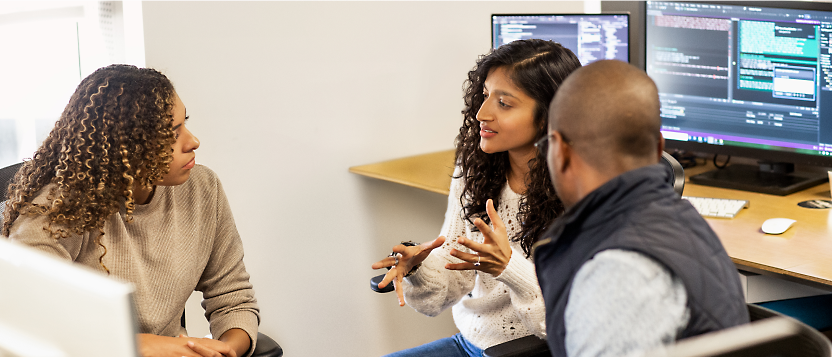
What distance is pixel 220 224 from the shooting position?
150 centimetres

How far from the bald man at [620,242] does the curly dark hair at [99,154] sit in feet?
2.43

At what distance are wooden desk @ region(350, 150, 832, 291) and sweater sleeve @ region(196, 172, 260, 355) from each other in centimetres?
67

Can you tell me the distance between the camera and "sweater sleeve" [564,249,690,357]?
71 centimetres

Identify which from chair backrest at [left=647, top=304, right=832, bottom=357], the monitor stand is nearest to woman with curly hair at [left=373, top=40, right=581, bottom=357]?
chair backrest at [left=647, top=304, right=832, bottom=357]

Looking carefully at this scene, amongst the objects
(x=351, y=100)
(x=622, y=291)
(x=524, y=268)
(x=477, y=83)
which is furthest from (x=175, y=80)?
(x=622, y=291)

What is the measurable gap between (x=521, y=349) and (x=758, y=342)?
1.91 ft

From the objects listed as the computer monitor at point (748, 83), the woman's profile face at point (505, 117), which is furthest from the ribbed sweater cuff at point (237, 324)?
the computer monitor at point (748, 83)

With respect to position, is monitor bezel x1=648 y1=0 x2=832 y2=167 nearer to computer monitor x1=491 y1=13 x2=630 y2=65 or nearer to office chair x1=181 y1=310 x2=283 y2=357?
computer monitor x1=491 y1=13 x2=630 y2=65

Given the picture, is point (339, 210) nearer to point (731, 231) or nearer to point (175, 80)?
point (175, 80)

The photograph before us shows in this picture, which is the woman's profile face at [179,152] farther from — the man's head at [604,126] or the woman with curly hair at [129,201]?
the man's head at [604,126]

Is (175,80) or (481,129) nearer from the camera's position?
(481,129)

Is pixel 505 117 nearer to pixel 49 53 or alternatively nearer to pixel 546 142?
→ pixel 546 142

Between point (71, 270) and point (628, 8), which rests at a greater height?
point (628, 8)

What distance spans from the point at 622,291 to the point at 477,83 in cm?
96
